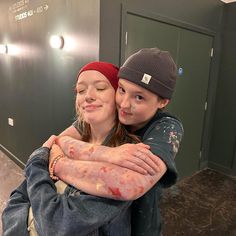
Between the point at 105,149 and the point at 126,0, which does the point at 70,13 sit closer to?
the point at 126,0

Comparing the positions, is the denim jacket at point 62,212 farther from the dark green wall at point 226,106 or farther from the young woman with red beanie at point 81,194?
the dark green wall at point 226,106

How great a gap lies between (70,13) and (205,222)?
2.36 meters

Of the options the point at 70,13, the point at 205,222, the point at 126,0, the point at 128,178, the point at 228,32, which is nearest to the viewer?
the point at 128,178

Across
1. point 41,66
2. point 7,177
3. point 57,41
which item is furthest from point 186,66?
point 7,177

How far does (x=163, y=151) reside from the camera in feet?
2.19

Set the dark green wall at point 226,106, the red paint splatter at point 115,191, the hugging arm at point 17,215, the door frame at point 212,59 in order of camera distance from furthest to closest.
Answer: the dark green wall at point 226,106
the door frame at point 212,59
the hugging arm at point 17,215
the red paint splatter at point 115,191

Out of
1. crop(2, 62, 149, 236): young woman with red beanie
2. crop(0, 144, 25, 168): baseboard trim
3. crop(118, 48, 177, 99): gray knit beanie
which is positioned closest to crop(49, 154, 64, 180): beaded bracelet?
crop(2, 62, 149, 236): young woman with red beanie

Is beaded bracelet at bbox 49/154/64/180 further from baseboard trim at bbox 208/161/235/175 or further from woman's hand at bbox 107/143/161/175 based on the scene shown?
baseboard trim at bbox 208/161/235/175

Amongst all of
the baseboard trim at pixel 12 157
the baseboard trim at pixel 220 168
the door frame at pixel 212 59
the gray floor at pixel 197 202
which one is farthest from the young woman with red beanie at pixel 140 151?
the baseboard trim at pixel 220 168

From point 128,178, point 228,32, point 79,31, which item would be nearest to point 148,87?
point 128,178

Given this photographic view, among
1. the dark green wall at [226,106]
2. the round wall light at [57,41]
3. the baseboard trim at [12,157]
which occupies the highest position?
the round wall light at [57,41]

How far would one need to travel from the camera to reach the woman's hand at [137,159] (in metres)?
0.61

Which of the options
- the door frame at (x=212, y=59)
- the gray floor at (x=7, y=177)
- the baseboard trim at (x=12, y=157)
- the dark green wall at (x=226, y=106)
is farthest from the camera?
the baseboard trim at (x=12, y=157)

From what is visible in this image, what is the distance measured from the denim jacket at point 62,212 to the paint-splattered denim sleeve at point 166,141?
0.54ft
